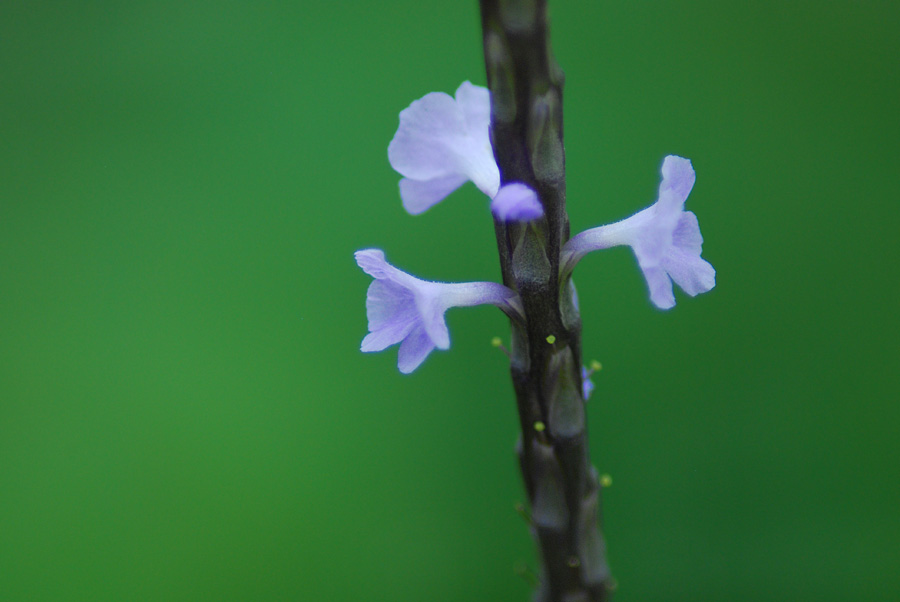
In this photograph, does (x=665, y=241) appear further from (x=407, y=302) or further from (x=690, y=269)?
(x=407, y=302)

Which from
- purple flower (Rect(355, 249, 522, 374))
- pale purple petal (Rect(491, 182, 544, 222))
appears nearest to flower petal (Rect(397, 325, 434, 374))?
purple flower (Rect(355, 249, 522, 374))

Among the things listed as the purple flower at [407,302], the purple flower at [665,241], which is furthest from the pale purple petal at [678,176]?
the purple flower at [407,302]

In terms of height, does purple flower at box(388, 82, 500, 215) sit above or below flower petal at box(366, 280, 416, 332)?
above

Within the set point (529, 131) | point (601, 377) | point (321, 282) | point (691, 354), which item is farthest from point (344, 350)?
point (529, 131)

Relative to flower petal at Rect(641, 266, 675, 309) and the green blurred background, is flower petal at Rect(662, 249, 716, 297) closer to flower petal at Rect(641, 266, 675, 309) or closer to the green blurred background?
flower petal at Rect(641, 266, 675, 309)

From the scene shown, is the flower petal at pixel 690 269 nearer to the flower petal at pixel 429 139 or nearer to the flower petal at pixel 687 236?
the flower petal at pixel 687 236

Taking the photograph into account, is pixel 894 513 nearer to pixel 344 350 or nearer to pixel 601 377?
pixel 601 377
